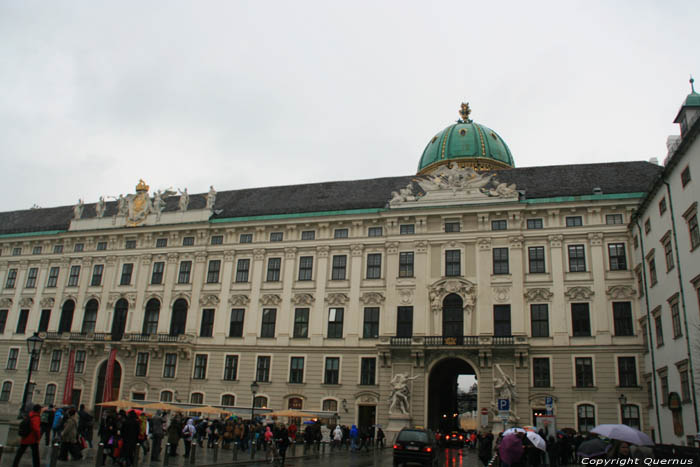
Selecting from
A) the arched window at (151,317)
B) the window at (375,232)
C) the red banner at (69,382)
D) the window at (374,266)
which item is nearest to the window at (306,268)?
the window at (374,266)

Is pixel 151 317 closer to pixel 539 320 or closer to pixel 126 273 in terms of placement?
pixel 126 273

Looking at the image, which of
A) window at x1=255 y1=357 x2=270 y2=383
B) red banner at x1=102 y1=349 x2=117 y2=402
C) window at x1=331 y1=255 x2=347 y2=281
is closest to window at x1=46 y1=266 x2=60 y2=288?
red banner at x1=102 y1=349 x2=117 y2=402

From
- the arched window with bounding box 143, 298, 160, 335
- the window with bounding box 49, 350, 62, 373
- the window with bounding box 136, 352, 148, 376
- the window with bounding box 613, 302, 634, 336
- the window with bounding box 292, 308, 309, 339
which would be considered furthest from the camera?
the window with bounding box 49, 350, 62, 373

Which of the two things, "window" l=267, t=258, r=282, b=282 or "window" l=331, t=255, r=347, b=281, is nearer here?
"window" l=331, t=255, r=347, b=281

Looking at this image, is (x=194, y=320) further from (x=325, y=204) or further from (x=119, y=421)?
(x=119, y=421)

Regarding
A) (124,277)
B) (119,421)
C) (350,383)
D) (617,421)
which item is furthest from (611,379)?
(124,277)

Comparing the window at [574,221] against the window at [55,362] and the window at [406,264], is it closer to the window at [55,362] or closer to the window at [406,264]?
the window at [406,264]

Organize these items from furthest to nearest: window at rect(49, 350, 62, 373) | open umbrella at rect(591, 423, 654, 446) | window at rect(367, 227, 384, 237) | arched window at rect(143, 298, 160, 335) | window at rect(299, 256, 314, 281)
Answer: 1. window at rect(49, 350, 62, 373)
2. arched window at rect(143, 298, 160, 335)
3. window at rect(299, 256, 314, 281)
4. window at rect(367, 227, 384, 237)
5. open umbrella at rect(591, 423, 654, 446)

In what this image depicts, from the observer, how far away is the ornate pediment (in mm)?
43219

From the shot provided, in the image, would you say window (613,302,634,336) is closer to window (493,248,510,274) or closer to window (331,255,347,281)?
window (493,248,510,274)

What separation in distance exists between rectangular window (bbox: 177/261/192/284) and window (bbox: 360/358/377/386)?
674 inches

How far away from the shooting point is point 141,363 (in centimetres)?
4975

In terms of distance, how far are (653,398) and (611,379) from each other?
335 centimetres

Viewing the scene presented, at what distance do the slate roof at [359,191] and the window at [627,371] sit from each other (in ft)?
39.0
